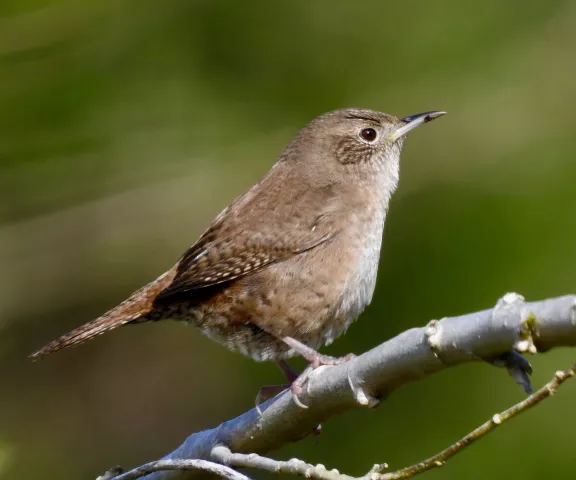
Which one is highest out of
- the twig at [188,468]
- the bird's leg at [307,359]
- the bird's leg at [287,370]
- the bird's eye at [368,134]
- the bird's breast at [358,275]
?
the bird's eye at [368,134]

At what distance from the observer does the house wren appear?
374 cm

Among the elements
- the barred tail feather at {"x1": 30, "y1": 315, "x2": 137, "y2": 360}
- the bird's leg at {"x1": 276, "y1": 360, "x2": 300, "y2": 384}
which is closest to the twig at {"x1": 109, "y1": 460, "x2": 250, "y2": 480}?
the barred tail feather at {"x1": 30, "y1": 315, "x2": 137, "y2": 360}

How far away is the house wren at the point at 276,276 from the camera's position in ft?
12.3

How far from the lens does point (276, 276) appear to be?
381cm

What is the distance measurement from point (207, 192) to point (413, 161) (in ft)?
3.64

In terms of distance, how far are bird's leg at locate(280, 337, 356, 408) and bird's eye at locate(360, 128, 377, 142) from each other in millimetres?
1063

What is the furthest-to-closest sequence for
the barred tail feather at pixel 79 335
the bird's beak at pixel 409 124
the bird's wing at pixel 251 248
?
1. the bird's beak at pixel 409 124
2. the bird's wing at pixel 251 248
3. the barred tail feather at pixel 79 335

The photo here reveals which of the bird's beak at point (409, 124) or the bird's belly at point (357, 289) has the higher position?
the bird's beak at point (409, 124)

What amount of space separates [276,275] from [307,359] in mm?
368

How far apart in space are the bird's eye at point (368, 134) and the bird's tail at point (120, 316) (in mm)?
1076

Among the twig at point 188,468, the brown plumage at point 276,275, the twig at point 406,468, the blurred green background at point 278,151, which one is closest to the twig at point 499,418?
the twig at point 406,468

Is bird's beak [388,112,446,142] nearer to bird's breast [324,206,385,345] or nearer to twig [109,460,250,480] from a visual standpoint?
bird's breast [324,206,385,345]

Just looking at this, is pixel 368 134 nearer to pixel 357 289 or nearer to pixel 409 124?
pixel 409 124

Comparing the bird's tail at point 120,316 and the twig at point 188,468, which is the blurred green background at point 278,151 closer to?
the bird's tail at point 120,316
